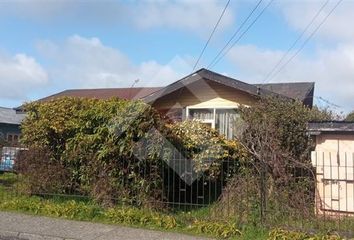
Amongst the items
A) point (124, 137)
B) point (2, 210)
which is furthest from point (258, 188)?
point (2, 210)

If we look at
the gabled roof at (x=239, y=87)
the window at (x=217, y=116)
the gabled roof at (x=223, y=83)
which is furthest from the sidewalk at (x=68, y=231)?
the window at (x=217, y=116)

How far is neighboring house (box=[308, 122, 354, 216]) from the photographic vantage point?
9016mm

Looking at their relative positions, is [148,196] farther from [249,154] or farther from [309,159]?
[309,159]

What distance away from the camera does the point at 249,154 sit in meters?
10.2

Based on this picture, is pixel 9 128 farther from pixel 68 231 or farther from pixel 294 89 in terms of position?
pixel 68 231

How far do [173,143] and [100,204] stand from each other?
1.93 m

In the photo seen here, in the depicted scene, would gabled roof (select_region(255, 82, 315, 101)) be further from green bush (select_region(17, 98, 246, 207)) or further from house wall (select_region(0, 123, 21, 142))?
house wall (select_region(0, 123, 21, 142))

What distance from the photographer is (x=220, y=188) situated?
1031 cm

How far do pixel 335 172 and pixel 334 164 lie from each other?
0.73ft

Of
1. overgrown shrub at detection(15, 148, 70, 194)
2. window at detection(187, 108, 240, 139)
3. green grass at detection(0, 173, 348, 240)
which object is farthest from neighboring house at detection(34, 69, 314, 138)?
green grass at detection(0, 173, 348, 240)

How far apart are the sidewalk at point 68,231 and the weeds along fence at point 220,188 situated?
100cm

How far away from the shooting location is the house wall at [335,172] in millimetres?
9000

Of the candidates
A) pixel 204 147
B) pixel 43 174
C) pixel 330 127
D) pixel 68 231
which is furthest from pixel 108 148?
pixel 330 127

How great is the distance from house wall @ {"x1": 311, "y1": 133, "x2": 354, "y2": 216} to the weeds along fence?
0.06 ft
